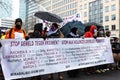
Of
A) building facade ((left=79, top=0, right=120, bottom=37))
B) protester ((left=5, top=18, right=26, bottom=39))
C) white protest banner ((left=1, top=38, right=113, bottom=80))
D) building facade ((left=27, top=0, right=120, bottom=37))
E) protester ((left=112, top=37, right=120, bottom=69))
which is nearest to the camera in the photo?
white protest banner ((left=1, top=38, right=113, bottom=80))

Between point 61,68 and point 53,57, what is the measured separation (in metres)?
0.49

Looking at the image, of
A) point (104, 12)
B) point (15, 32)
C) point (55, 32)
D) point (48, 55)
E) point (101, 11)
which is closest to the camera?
point (15, 32)

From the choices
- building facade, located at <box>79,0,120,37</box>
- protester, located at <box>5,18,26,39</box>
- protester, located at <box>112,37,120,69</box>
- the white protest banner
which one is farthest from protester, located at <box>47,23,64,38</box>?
building facade, located at <box>79,0,120,37</box>

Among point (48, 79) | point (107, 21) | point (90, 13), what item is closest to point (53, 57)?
point (48, 79)

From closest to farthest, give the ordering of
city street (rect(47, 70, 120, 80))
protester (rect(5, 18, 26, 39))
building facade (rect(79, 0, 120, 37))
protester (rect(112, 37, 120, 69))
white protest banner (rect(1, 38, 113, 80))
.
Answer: white protest banner (rect(1, 38, 113, 80)), protester (rect(5, 18, 26, 39)), city street (rect(47, 70, 120, 80)), protester (rect(112, 37, 120, 69)), building facade (rect(79, 0, 120, 37))

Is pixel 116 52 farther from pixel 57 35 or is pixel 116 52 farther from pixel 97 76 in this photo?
pixel 57 35

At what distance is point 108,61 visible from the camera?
37.7 feet

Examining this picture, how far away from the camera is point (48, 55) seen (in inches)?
346

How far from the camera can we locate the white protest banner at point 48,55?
7.79 metres

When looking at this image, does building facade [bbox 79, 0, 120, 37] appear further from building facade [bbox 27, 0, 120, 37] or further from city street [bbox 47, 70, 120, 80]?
city street [bbox 47, 70, 120, 80]

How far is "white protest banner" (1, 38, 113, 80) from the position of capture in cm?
779

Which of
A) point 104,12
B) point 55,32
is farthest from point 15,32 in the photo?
point 104,12

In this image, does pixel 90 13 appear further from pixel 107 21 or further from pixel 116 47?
pixel 116 47

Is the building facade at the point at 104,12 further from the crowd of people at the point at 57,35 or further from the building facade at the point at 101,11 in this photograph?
the crowd of people at the point at 57,35
